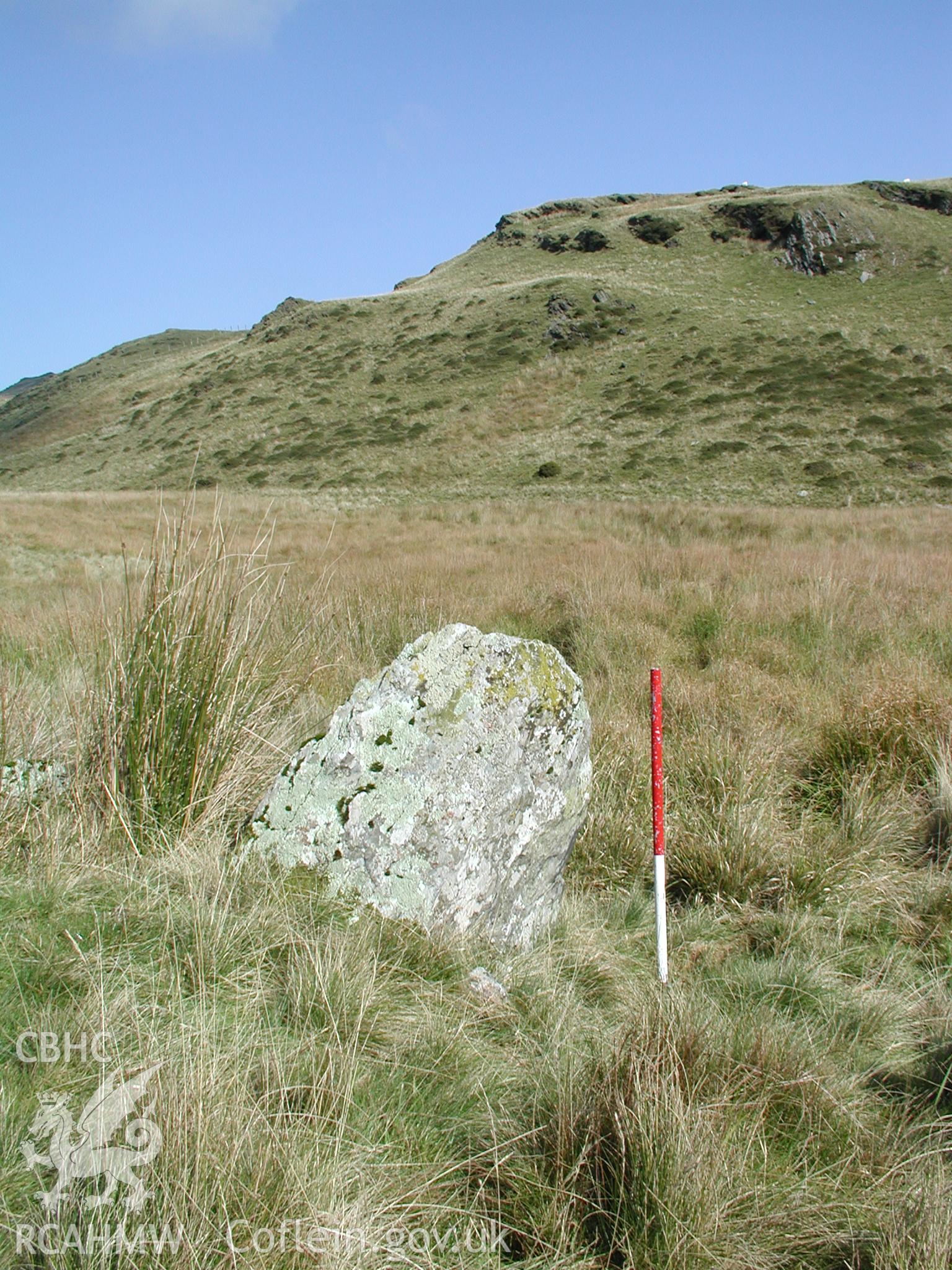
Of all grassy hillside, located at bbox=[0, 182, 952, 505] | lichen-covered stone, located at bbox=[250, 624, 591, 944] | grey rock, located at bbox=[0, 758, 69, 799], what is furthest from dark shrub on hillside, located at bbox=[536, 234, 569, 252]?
grey rock, located at bbox=[0, 758, 69, 799]

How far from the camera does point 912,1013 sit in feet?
8.41

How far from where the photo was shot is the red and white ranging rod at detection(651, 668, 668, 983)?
104 inches

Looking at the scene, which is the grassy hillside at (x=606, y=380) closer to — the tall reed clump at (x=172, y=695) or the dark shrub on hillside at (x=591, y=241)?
the dark shrub on hillside at (x=591, y=241)

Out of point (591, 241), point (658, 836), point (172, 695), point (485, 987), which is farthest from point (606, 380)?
point (485, 987)

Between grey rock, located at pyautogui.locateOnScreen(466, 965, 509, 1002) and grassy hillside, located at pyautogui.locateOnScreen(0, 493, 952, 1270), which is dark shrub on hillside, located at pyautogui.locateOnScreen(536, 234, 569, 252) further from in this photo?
grey rock, located at pyautogui.locateOnScreen(466, 965, 509, 1002)

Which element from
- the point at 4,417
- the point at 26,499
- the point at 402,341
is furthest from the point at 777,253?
the point at 4,417

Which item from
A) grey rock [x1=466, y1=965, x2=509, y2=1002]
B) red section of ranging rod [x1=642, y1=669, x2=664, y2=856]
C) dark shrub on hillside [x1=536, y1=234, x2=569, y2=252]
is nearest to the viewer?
grey rock [x1=466, y1=965, x2=509, y2=1002]

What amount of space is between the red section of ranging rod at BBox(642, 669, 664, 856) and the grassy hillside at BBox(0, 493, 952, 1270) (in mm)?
492

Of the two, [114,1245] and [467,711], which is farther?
[467,711]

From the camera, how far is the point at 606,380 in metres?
44.1

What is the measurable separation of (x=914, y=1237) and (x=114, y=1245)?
1.48m

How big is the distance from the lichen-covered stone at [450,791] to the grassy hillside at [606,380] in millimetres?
24666

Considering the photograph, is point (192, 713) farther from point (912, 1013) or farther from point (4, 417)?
point (4, 417)

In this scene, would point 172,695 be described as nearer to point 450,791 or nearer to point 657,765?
point 450,791
